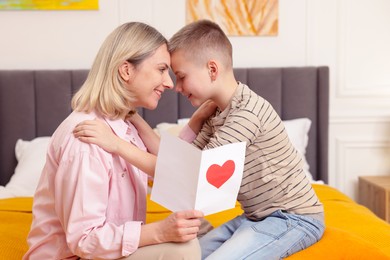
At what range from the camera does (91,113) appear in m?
Answer: 1.88

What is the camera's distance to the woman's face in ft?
6.43

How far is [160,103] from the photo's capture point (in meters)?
3.92

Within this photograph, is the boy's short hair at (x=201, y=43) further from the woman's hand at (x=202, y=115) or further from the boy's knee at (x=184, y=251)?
the boy's knee at (x=184, y=251)

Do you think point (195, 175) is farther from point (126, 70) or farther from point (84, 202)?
point (126, 70)

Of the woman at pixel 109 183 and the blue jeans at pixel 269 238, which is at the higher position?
the woman at pixel 109 183

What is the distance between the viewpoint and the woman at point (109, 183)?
1677 mm

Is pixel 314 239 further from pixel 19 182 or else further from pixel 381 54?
→ pixel 381 54

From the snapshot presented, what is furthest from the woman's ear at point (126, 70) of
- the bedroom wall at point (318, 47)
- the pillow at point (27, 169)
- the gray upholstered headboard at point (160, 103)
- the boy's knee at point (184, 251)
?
the bedroom wall at point (318, 47)

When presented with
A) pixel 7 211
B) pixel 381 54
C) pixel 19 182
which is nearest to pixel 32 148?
pixel 19 182

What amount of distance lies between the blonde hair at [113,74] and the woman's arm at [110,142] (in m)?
0.07

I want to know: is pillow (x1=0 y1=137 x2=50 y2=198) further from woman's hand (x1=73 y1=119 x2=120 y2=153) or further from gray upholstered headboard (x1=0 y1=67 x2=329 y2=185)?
woman's hand (x1=73 y1=119 x2=120 y2=153)

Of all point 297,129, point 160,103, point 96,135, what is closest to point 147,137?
point 96,135

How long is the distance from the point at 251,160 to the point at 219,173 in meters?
0.41

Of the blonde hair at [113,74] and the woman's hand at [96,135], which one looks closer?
the woman's hand at [96,135]
